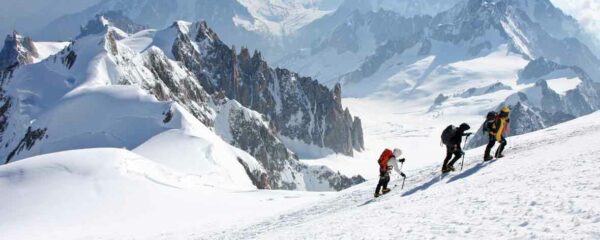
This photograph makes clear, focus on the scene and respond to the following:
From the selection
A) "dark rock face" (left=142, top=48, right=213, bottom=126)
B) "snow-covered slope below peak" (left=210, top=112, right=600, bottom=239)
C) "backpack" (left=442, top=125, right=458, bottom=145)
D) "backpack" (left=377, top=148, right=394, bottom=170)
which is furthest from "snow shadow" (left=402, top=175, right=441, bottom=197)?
"dark rock face" (left=142, top=48, right=213, bottom=126)

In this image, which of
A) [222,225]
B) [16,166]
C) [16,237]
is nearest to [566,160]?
[222,225]

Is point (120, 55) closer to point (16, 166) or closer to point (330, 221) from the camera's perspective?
point (16, 166)

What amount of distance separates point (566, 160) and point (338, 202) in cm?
1174

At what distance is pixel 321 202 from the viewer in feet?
110

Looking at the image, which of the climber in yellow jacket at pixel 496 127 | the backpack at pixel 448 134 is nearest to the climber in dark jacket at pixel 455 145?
the backpack at pixel 448 134

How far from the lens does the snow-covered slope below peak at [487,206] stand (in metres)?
15.5

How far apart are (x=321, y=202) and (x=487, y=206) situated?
53.0 ft

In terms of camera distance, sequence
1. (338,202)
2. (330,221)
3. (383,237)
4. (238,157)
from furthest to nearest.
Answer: (238,157) < (338,202) < (330,221) < (383,237)

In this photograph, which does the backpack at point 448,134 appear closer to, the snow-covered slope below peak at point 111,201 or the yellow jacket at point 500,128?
the yellow jacket at point 500,128

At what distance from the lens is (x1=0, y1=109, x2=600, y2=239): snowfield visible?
1669cm

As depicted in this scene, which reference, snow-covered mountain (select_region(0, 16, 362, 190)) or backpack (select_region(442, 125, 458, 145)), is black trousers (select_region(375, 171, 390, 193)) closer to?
backpack (select_region(442, 125, 458, 145))

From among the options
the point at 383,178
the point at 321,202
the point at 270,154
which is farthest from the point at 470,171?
the point at 270,154

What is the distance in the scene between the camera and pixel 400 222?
1877 centimetres

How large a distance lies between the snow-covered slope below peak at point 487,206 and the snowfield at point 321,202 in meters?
0.06
